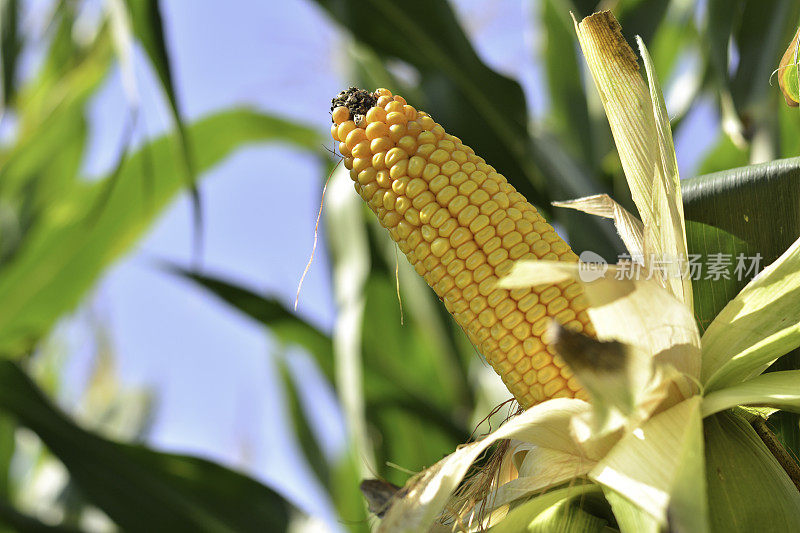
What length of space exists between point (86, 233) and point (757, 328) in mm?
1041

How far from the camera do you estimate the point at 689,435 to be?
0.31 meters

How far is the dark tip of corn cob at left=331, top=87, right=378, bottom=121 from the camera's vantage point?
0.40 m

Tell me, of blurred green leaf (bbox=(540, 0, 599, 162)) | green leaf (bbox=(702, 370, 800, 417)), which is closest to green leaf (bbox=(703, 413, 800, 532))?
green leaf (bbox=(702, 370, 800, 417))

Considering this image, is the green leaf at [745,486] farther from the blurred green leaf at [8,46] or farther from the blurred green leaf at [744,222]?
the blurred green leaf at [8,46]

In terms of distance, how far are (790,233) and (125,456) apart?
2.33 feet

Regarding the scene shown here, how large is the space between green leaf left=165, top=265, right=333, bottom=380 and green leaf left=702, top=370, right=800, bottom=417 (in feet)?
2.47

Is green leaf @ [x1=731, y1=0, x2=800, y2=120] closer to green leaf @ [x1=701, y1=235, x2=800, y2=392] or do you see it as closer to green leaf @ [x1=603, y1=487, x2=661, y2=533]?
green leaf @ [x1=701, y1=235, x2=800, y2=392]

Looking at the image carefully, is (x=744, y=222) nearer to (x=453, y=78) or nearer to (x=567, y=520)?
(x=567, y=520)

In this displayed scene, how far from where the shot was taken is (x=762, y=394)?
1.08ft

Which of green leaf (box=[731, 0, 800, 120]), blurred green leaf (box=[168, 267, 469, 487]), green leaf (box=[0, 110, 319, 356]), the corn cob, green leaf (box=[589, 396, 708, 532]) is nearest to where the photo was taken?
green leaf (box=[589, 396, 708, 532])

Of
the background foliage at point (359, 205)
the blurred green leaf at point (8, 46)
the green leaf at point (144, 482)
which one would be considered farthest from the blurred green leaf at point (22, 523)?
the blurred green leaf at point (8, 46)

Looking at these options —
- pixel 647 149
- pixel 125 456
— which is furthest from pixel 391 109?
pixel 125 456

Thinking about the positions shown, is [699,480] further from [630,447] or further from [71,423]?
[71,423]

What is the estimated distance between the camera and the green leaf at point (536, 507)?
36 cm
